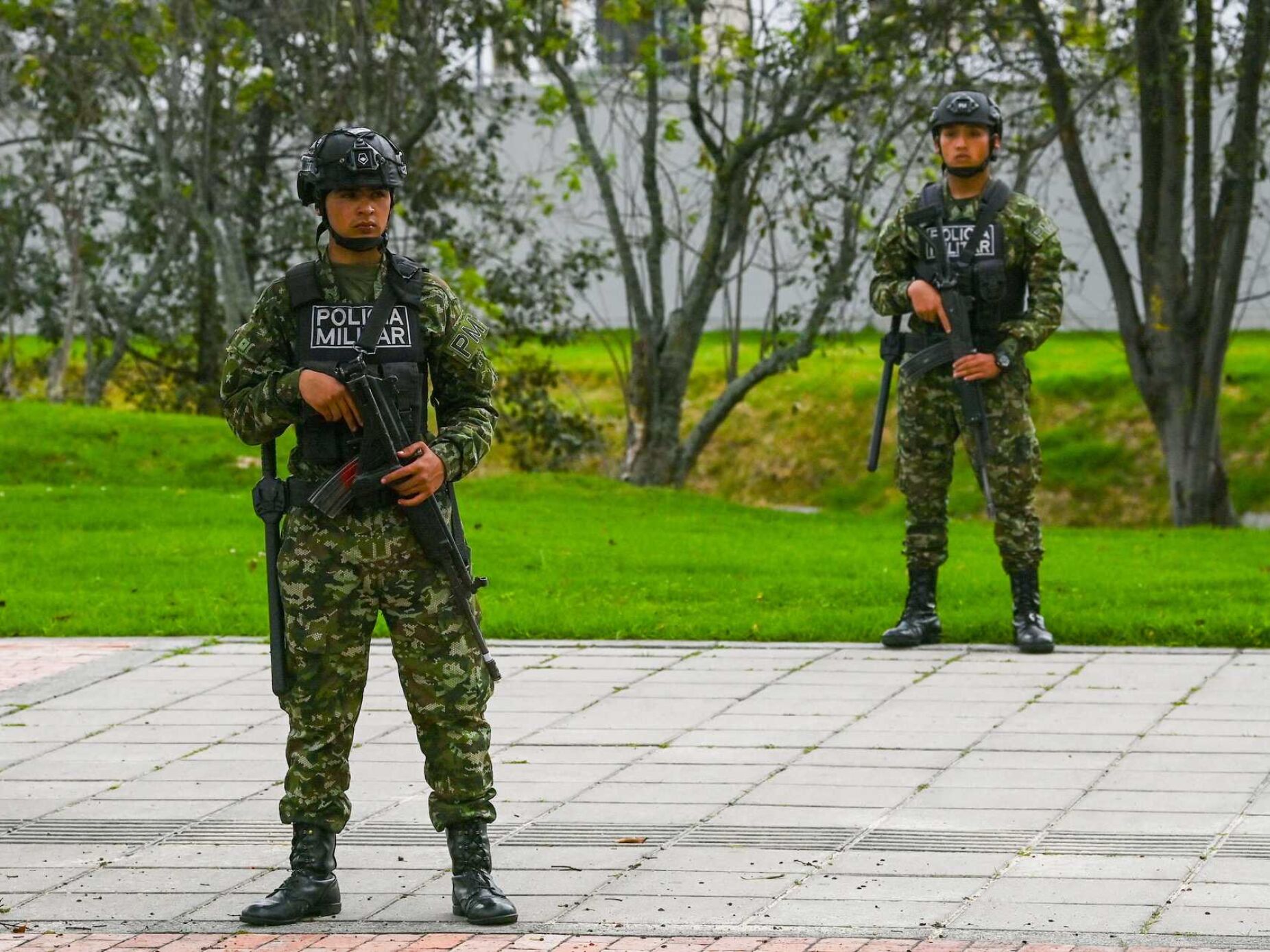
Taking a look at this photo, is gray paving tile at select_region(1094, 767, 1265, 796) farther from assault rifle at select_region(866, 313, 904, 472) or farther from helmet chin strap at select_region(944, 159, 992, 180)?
helmet chin strap at select_region(944, 159, 992, 180)

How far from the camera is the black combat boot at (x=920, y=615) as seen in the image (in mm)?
9148

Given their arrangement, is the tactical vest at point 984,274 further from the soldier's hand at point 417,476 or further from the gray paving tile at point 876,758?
the soldier's hand at point 417,476

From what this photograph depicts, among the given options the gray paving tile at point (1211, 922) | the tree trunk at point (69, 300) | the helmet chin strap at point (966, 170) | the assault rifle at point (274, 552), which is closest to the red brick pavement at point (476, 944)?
the gray paving tile at point (1211, 922)

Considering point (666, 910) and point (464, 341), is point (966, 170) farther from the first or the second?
point (666, 910)

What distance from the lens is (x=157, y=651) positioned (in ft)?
30.5

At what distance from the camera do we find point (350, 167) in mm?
4855

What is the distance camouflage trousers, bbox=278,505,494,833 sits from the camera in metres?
4.96

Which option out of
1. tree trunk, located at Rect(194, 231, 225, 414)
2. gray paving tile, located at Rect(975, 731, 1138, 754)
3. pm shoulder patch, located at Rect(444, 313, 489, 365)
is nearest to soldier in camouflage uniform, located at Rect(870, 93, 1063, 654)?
gray paving tile, located at Rect(975, 731, 1138, 754)

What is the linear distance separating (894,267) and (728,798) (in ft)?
11.2

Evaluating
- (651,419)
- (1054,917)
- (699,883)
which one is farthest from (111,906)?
(651,419)

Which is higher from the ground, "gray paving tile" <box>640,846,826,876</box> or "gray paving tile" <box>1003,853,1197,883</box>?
"gray paving tile" <box>1003,853,1197,883</box>

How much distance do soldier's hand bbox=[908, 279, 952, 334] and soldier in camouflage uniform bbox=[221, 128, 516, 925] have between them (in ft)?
13.0

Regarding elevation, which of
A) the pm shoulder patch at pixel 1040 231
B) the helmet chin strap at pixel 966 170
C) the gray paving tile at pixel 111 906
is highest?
the helmet chin strap at pixel 966 170

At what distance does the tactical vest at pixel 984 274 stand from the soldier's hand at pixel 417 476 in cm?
435
